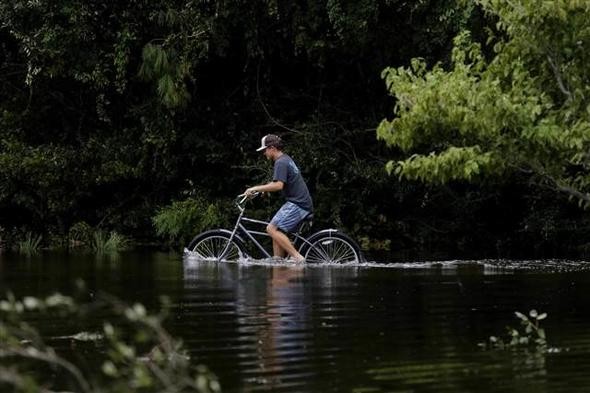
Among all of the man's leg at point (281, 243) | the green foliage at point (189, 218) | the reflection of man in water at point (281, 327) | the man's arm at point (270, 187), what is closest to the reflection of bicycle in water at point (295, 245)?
the man's leg at point (281, 243)

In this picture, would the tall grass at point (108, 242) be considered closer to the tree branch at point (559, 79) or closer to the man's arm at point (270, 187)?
the man's arm at point (270, 187)

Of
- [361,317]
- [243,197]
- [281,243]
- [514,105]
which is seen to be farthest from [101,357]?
[243,197]

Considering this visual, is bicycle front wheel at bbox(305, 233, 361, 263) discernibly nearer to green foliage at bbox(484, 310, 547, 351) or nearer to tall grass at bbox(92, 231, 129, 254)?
tall grass at bbox(92, 231, 129, 254)

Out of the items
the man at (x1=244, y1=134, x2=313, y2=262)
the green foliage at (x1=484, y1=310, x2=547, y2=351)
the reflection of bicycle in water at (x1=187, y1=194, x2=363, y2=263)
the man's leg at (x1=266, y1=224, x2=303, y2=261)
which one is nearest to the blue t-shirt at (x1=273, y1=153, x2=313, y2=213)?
the man at (x1=244, y1=134, x2=313, y2=262)

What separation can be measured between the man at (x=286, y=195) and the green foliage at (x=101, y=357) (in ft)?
19.2

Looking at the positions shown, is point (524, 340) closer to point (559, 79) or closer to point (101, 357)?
point (559, 79)

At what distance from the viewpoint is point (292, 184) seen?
56.4ft

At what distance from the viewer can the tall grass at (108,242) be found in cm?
2238

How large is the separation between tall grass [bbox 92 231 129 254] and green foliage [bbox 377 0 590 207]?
11.7 m

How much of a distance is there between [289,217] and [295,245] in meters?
0.55

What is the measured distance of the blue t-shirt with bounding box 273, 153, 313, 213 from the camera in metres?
17.0

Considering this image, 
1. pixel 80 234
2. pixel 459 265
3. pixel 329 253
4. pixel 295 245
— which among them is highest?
pixel 80 234

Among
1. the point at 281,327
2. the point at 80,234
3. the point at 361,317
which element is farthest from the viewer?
the point at 80,234

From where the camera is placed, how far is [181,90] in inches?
854
